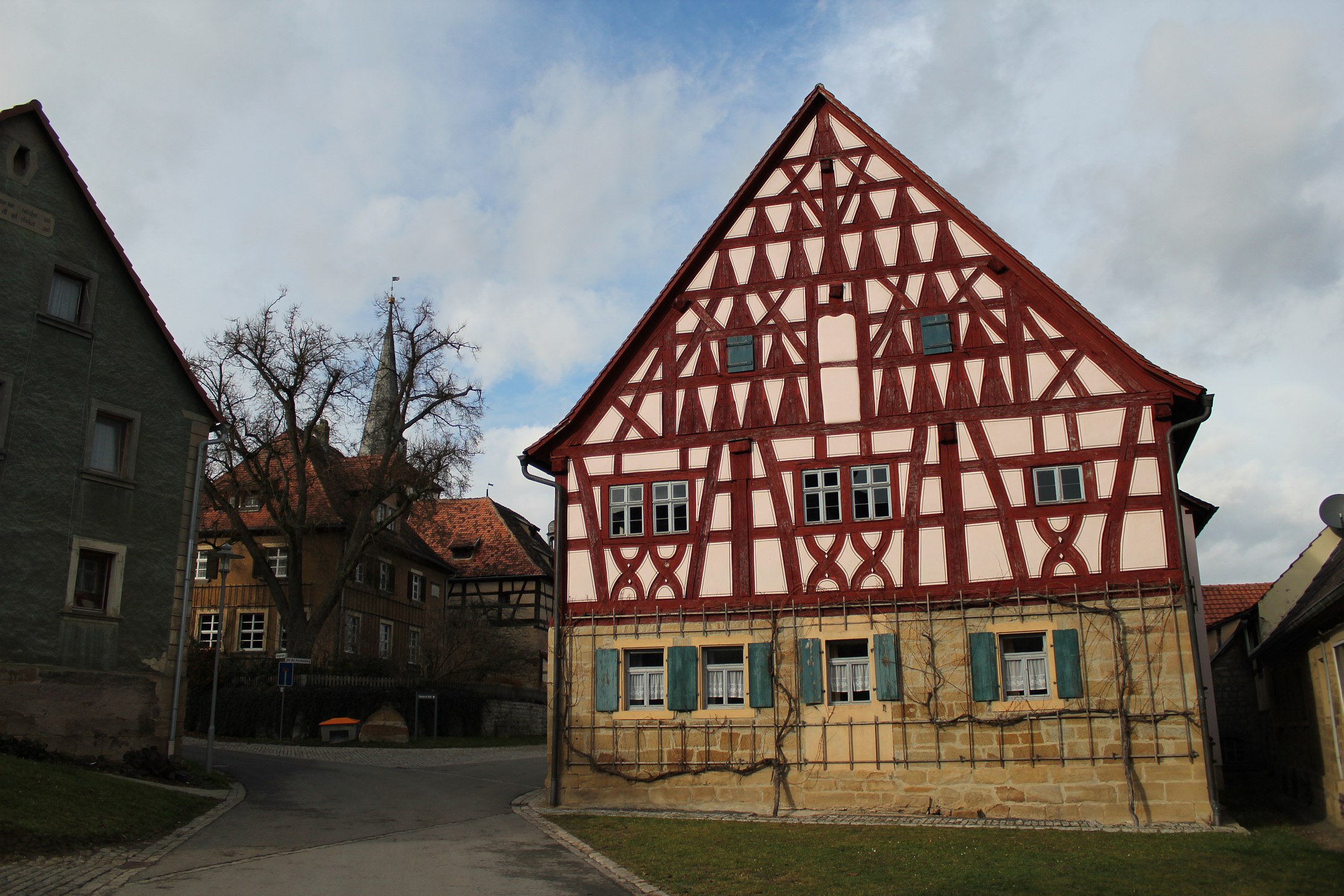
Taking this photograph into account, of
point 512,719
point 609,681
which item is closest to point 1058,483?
point 609,681

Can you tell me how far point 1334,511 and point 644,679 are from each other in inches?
566

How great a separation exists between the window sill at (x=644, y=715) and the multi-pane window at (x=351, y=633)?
23569 mm

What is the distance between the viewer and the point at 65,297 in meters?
22.0

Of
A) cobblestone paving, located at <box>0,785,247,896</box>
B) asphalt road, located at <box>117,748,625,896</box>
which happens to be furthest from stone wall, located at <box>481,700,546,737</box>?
cobblestone paving, located at <box>0,785,247,896</box>

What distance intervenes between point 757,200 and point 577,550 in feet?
25.7

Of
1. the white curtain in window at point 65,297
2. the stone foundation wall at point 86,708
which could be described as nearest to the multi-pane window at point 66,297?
the white curtain in window at point 65,297

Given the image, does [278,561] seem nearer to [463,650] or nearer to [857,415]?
[463,650]

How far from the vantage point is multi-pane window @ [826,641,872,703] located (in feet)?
65.9

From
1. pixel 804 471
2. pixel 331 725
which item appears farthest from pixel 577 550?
pixel 331 725

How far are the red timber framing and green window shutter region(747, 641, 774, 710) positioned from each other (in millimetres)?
829

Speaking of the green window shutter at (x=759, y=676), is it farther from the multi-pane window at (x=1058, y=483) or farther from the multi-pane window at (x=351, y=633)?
the multi-pane window at (x=351, y=633)

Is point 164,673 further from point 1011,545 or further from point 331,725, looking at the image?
point 1011,545

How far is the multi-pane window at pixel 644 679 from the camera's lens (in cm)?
2117

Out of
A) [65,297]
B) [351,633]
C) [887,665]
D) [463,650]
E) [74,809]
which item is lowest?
[74,809]
